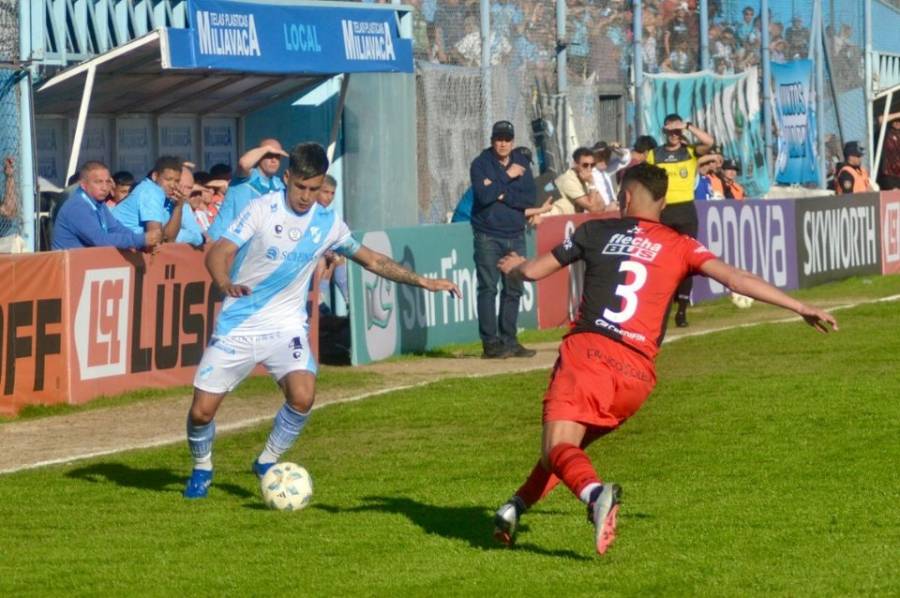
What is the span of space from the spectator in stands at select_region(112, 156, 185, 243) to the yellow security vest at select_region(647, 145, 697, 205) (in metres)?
5.79

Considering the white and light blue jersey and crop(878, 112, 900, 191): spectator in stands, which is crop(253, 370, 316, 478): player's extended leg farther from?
crop(878, 112, 900, 191): spectator in stands

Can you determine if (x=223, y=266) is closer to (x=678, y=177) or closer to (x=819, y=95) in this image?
(x=678, y=177)

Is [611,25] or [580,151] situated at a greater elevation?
[611,25]

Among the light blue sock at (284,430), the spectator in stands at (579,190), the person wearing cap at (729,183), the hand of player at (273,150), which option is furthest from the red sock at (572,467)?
the person wearing cap at (729,183)

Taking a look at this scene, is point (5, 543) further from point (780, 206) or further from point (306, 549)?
point (780, 206)

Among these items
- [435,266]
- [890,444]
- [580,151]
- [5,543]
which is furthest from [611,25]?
[5,543]

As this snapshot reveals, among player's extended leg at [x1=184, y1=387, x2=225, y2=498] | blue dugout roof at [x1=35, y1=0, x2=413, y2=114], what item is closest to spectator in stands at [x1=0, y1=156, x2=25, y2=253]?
blue dugout roof at [x1=35, y1=0, x2=413, y2=114]

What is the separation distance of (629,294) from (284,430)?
9.14 ft

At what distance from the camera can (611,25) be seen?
997 inches

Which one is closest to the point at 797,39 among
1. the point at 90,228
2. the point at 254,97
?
the point at 254,97

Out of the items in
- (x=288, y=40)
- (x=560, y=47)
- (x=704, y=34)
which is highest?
(x=704, y=34)

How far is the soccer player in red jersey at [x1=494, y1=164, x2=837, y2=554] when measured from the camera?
790cm

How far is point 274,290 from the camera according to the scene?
9789 millimetres

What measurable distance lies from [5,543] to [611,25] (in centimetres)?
1775
